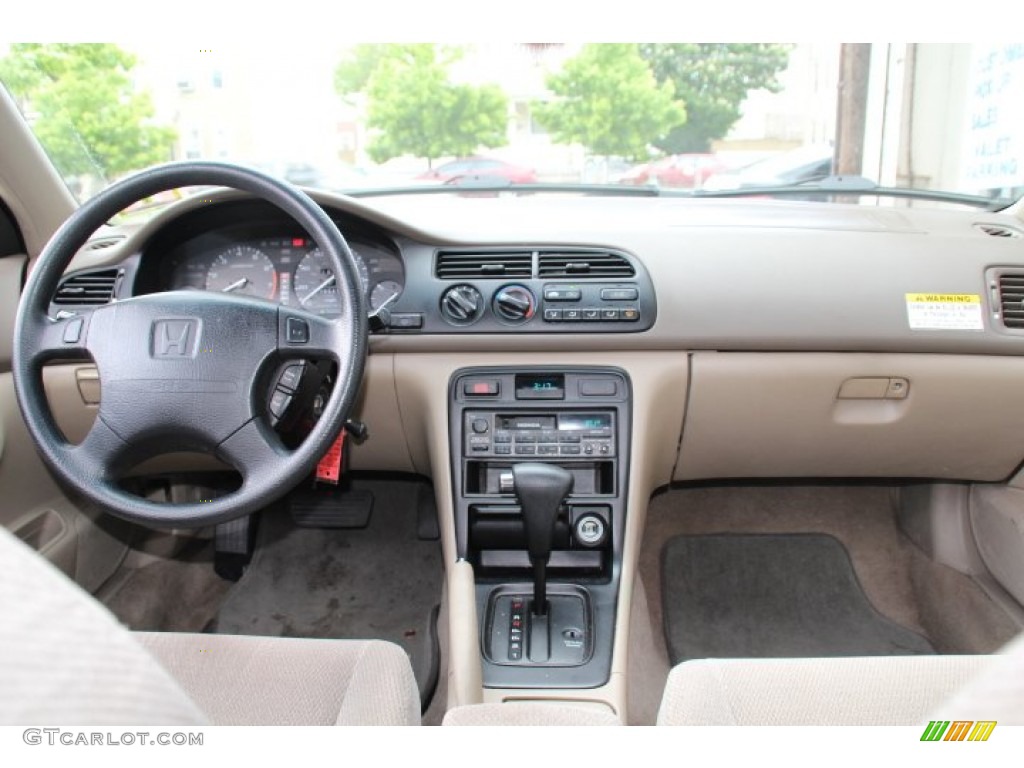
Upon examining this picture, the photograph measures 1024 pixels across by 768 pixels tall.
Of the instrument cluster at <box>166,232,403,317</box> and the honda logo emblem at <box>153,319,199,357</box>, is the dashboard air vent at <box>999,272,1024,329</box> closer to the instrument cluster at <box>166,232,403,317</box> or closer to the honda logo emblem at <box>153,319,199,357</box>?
the instrument cluster at <box>166,232,403,317</box>

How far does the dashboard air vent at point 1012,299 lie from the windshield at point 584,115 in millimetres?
446

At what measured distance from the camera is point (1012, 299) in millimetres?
1825

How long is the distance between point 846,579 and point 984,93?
1.57 metres

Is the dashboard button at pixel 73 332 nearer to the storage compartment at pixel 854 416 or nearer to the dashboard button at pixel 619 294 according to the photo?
the dashboard button at pixel 619 294

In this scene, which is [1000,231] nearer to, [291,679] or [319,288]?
[319,288]

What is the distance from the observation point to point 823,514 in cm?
246

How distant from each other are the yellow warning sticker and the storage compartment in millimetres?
74

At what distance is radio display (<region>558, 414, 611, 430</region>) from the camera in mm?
1858

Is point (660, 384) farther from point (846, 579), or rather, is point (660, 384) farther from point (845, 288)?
point (846, 579)

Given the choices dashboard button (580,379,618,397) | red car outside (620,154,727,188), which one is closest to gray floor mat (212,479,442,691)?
dashboard button (580,379,618,397)

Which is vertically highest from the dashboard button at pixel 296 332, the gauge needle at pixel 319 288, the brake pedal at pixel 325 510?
the dashboard button at pixel 296 332

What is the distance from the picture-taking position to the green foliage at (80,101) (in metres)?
1.82

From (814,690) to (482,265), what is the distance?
110 centimetres
